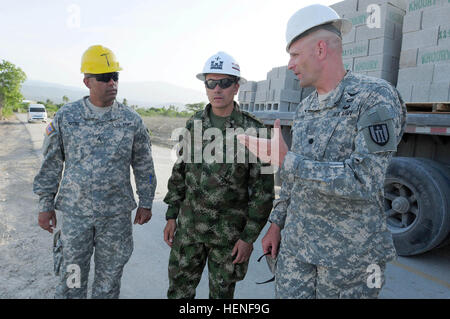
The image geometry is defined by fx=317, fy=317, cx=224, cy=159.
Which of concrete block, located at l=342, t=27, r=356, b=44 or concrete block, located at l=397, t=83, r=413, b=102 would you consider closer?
concrete block, located at l=397, t=83, r=413, b=102

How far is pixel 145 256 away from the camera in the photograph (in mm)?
3336

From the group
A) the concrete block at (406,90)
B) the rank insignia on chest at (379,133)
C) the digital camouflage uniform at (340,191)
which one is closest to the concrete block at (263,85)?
the concrete block at (406,90)

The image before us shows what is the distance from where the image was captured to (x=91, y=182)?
2.05 m

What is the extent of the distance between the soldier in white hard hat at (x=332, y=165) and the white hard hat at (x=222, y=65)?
0.62 meters

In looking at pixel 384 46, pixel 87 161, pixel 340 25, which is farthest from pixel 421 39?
pixel 87 161

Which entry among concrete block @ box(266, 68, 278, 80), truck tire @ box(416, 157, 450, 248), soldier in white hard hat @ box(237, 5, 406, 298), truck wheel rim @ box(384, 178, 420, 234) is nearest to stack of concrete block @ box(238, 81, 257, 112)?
concrete block @ box(266, 68, 278, 80)

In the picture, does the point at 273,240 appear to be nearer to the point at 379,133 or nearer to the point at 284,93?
the point at 379,133

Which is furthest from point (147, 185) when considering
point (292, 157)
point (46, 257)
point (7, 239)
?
point (7, 239)

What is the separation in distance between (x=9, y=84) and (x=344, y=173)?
3331 cm

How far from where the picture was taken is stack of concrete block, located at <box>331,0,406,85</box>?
4.26 meters

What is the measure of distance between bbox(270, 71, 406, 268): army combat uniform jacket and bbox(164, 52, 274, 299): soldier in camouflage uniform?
36 cm

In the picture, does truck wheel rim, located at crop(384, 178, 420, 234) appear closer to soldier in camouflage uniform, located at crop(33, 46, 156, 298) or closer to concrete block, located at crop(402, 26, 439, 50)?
concrete block, located at crop(402, 26, 439, 50)

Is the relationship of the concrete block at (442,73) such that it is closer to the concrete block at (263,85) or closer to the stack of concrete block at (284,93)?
the stack of concrete block at (284,93)

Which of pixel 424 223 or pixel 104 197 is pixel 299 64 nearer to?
pixel 104 197
